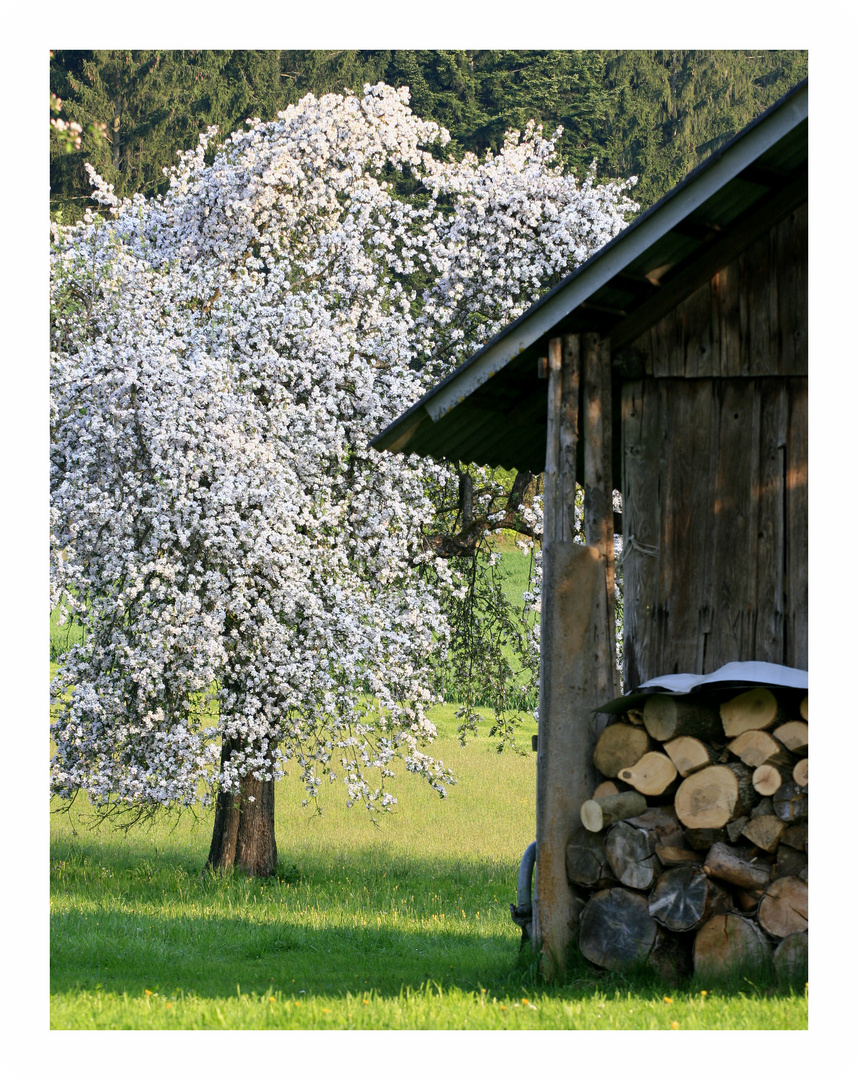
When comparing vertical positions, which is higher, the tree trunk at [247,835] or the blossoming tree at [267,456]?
the blossoming tree at [267,456]

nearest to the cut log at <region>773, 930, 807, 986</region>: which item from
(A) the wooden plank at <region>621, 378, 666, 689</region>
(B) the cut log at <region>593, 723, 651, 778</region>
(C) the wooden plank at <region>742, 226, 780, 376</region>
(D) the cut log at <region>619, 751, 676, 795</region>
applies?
(D) the cut log at <region>619, 751, 676, 795</region>

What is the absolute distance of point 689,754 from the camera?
5730 millimetres

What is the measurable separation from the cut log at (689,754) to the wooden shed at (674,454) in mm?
536

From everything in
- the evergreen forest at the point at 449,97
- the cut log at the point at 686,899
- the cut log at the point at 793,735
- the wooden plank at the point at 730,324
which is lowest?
the cut log at the point at 686,899

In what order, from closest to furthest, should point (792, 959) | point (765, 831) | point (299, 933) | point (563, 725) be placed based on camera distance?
1. point (792, 959)
2. point (765, 831)
3. point (563, 725)
4. point (299, 933)

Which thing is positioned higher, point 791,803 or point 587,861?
point 791,803

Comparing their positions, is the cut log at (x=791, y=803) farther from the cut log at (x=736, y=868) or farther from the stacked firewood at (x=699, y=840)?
the cut log at (x=736, y=868)

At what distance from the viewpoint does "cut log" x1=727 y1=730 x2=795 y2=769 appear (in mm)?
5535

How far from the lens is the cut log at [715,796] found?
558 cm

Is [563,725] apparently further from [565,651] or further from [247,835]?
[247,835]

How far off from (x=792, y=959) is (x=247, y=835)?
8.58 meters

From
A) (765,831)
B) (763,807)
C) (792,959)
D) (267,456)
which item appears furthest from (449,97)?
(792,959)

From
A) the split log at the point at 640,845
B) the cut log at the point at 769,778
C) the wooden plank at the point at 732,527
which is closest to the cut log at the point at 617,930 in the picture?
the split log at the point at 640,845

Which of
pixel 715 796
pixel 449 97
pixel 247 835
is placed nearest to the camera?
pixel 715 796
